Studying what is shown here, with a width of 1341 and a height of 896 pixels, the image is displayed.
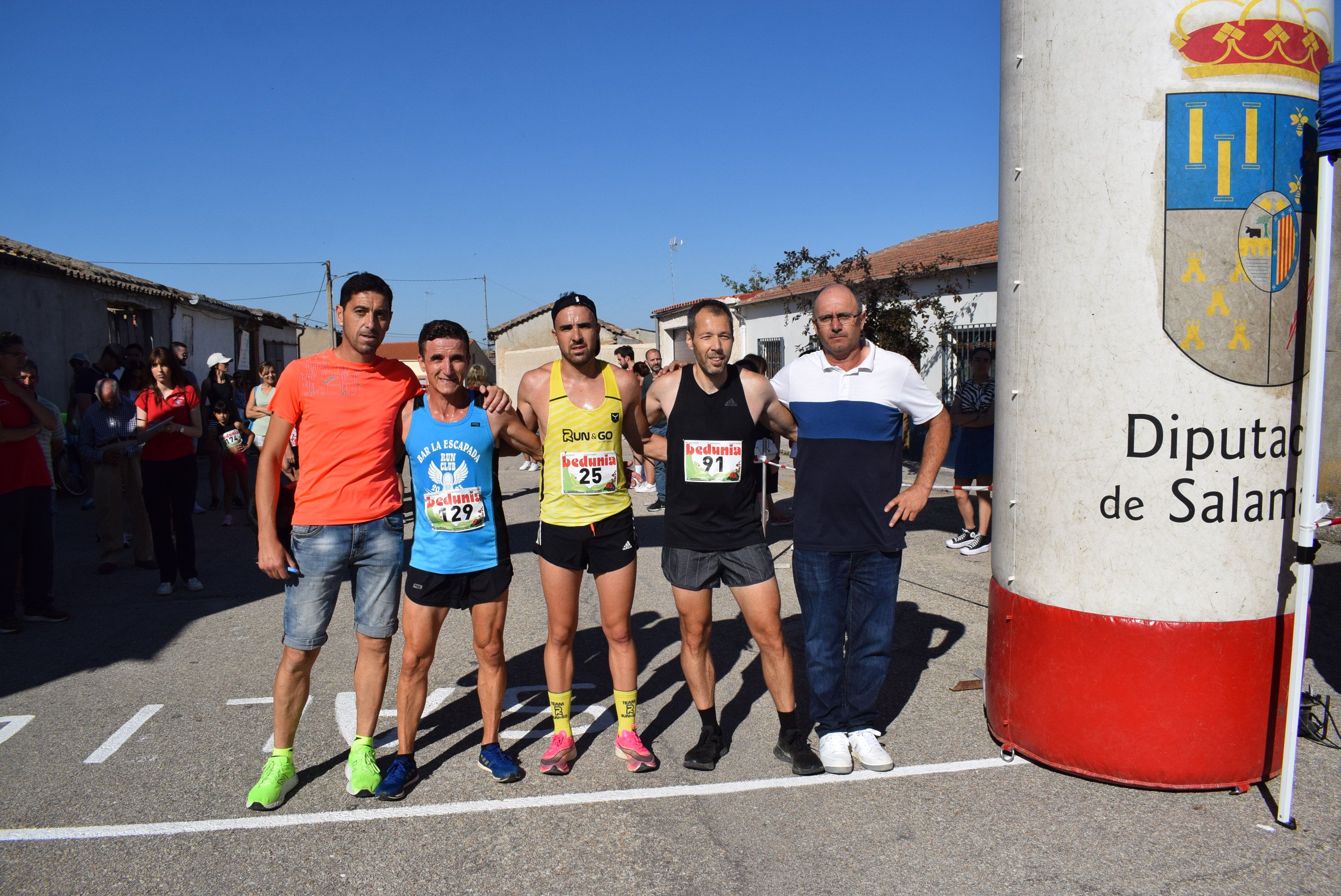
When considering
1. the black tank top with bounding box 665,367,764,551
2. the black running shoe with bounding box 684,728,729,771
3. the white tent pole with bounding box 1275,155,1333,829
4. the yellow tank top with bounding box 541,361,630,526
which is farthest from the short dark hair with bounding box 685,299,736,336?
the white tent pole with bounding box 1275,155,1333,829

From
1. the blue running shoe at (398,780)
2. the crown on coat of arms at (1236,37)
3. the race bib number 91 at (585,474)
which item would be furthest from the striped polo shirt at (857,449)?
the blue running shoe at (398,780)

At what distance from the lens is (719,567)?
3945mm

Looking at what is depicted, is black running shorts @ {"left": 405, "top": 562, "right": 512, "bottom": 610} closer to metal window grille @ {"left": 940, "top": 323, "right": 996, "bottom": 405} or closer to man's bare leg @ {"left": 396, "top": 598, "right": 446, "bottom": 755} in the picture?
man's bare leg @ {"left": 396, "top": 598, "right": 446, "bottom": 755}

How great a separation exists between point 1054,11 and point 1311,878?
10.8ft

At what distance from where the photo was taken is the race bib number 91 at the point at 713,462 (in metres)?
3.86

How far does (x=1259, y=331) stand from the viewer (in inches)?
131

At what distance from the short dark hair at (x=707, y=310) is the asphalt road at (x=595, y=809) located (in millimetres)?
1973

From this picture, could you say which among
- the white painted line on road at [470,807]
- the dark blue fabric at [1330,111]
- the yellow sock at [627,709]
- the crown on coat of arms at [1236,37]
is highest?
the crown on coat of arms at [1236,37]

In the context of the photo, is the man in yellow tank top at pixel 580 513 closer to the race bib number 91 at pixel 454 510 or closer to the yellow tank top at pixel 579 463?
the yellow tank top at pixel 579 463

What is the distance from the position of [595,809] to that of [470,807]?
51cm

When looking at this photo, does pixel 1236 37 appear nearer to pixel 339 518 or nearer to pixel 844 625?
pixel 844 625

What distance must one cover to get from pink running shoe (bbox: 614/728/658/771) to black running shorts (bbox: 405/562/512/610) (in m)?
0.87

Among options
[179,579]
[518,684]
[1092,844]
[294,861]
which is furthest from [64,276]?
[1092,844]

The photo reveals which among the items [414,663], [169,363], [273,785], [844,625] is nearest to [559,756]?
[414,663]
